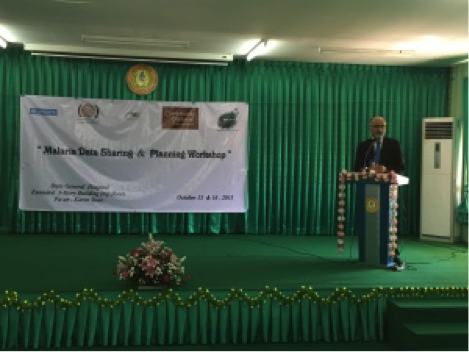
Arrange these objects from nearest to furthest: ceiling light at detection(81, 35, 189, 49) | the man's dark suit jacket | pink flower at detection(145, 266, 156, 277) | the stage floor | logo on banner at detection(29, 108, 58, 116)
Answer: pink flower at detection(145, 266, 156, 277) < the stage floor < the man's dark suit jacket < ceiling light at detection(81, 35, 189, 49) < logo on banner at detection(29, 108, 58, 116)

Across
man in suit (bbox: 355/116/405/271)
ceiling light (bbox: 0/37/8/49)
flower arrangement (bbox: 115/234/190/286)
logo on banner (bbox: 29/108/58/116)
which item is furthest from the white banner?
flower arrangement (bbox: 115/234/190/286)

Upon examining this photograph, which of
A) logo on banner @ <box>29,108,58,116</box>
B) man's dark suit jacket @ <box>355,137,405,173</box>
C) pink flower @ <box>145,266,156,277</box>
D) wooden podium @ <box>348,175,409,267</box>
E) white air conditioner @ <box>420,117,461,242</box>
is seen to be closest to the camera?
pink flower @ <box>145,266,156,277</box>

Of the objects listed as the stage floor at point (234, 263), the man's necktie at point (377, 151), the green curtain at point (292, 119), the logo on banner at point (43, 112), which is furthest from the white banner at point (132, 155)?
the man's necktie at point (377, 151)

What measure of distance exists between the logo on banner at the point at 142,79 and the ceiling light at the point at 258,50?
1.39 meters

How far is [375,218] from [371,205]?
0.43ft

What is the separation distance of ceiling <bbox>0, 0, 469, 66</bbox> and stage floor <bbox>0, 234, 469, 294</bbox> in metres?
2.56

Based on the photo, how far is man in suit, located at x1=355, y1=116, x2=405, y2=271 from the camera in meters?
4.79

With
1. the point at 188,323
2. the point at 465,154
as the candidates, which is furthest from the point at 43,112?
the point at 465,154

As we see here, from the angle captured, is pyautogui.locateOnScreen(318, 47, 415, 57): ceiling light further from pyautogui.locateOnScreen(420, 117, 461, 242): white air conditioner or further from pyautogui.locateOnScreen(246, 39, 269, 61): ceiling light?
pyautogui.locateOnScreen(420, 117, 461, 242): white air conditioner

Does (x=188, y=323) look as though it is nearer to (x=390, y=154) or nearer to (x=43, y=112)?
(x=390, y=154)

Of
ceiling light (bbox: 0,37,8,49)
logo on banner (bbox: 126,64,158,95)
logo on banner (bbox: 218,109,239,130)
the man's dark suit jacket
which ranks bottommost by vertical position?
the man's dark suit jacket

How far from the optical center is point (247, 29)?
18.4 ft

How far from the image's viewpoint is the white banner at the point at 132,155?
21.8 feet

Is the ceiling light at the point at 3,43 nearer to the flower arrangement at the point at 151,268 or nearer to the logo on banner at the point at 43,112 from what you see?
the logo on banner at the point at 43,112
